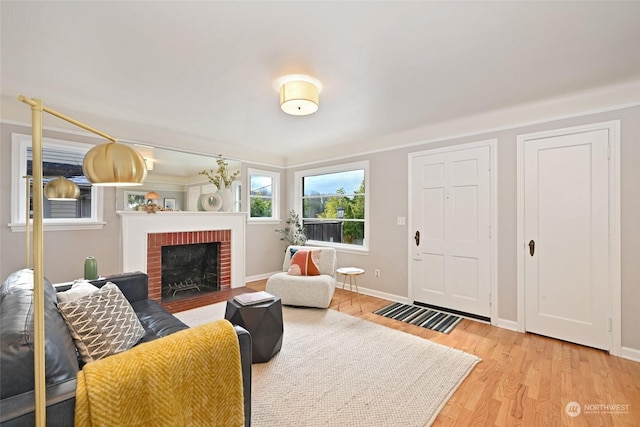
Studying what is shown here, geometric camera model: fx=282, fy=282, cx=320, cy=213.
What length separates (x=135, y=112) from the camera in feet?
10.7

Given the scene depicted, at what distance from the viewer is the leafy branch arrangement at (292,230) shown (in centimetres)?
538

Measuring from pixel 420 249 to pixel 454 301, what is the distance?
75 centimetres

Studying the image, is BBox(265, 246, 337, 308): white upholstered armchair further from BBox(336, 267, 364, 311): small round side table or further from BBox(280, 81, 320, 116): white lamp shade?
BBox(280, 81, 320, 116): white lamp shade

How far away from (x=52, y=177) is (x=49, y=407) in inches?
132

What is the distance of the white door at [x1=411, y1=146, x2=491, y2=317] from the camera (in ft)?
10.8

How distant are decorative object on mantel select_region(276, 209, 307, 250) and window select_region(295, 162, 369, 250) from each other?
0.38ft

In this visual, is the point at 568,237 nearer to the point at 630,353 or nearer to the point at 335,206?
the point at 630,353

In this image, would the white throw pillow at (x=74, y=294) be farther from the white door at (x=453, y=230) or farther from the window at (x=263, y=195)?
the white door at (x=453, y=230)

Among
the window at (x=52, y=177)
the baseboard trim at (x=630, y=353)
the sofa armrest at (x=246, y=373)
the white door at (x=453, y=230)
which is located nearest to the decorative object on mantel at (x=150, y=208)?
the window at (x=52, y=177)

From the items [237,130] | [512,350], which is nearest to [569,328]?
[512,350]

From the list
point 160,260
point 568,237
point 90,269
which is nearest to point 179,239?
point 160,260

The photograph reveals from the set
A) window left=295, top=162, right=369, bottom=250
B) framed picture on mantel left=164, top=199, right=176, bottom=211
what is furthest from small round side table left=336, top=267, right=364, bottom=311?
framed picture on mantel left=164, top=199, right=176, bottom=211

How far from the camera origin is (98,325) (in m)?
1.58

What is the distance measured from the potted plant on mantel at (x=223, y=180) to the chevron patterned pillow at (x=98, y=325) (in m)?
2.99
